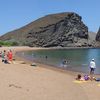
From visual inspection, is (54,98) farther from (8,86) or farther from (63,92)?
(8,86)

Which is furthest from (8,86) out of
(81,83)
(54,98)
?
(81,83)

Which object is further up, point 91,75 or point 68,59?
point 91,75

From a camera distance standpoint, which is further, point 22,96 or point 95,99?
point 95,99

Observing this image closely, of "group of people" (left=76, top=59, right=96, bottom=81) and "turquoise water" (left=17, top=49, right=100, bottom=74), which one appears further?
"turquoise water" (left=17, top=49, right=100, bottom=74)

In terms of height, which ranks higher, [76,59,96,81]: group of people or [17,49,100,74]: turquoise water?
[76,59,96,81]: group of people

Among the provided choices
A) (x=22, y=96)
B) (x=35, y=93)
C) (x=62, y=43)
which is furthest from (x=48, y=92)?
(x=62, y=43)

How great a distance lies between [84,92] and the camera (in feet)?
63.4

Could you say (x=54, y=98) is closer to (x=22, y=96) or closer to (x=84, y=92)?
(x=22, y=96)

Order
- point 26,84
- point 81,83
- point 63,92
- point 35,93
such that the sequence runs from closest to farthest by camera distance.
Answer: point 35,93 → point 63,92 → point 26,84 → point 81,83

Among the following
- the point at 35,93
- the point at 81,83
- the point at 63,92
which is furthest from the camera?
the point at 81,83

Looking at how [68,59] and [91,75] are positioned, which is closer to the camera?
[91,75]

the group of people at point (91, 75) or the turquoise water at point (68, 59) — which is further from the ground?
the group of people at point (91, 75)

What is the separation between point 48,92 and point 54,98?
139 centimetres

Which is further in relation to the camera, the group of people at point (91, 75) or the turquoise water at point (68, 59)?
the turquoise water at point (68, 59)
